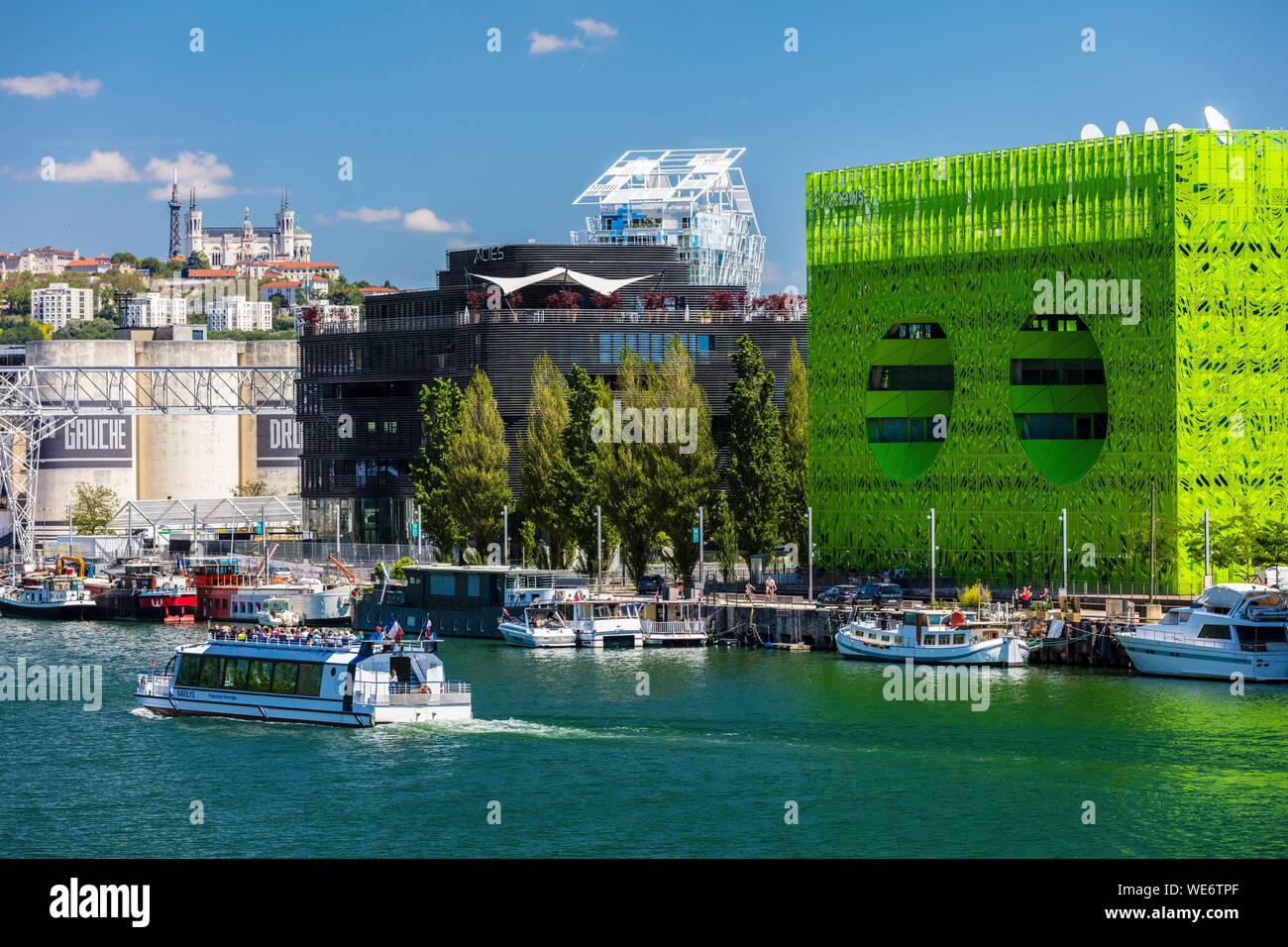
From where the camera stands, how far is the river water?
64.9 meters

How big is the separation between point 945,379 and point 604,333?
35481 mm

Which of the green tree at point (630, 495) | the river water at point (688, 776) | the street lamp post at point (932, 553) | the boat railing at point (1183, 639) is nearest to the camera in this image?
the river water at point (688, 776)

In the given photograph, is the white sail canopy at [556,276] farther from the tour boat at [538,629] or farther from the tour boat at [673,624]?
the tour boat at [673,624]

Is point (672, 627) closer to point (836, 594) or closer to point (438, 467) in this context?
point (836, 594)

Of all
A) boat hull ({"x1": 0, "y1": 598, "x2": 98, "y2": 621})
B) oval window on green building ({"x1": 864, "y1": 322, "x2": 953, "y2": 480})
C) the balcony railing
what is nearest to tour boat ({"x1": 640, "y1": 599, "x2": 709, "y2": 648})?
oval window on green building ({"x1": 864, "y1": 322, "x2": 953, "y2": 480})

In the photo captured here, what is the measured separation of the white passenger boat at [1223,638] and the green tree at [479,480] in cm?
5260

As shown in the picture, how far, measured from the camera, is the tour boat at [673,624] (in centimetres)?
11831

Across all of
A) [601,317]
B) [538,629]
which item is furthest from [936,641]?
[601,317]

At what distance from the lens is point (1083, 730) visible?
8169 centimetres

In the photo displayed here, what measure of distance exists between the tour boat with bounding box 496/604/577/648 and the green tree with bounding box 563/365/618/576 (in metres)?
10.2

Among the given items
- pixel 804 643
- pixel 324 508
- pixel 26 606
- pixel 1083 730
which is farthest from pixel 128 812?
pixel 324 508

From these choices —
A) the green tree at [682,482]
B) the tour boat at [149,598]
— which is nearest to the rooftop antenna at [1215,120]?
the green tree at [682,482]

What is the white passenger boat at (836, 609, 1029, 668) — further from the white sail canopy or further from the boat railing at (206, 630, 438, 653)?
the white sail canopy

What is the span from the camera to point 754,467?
128m
